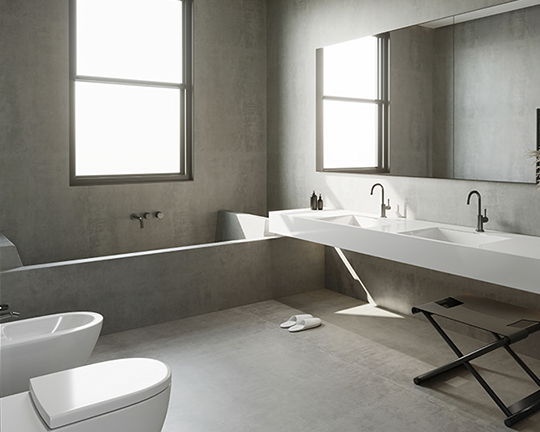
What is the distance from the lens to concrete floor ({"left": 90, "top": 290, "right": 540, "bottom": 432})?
8.52 feet

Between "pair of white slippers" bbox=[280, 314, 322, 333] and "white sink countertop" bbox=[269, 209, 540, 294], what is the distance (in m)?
0.59

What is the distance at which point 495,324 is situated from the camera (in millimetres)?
2645

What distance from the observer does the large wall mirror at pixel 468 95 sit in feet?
10.4

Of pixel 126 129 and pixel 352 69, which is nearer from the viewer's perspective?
pixel 352 69

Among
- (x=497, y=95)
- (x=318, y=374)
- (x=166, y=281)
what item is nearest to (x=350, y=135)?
(x=497, y=95)

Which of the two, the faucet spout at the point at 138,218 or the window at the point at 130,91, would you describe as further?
the faucet spout at the point at 138,218

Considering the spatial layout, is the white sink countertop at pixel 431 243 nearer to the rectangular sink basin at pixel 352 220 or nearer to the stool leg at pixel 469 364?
the rectangular sink basin at pixel 352 220

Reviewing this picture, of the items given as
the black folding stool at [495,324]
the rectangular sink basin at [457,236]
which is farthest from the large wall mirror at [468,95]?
the black folding stool at [495,324]

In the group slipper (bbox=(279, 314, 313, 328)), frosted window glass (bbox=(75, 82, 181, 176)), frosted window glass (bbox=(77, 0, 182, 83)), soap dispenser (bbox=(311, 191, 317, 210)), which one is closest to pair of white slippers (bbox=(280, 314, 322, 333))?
slipper (bbox=(279, 314, 313, 328))

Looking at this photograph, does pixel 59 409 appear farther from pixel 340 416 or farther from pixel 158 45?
pixel 158 45

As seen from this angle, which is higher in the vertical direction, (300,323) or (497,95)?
(497,95)

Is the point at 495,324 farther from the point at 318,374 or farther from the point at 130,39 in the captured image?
the point at 130,39

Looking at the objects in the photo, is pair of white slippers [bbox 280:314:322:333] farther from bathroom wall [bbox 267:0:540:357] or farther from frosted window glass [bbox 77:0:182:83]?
frosted window glass [bbox 77:0:182:83]

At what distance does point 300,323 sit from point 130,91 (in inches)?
98.3
